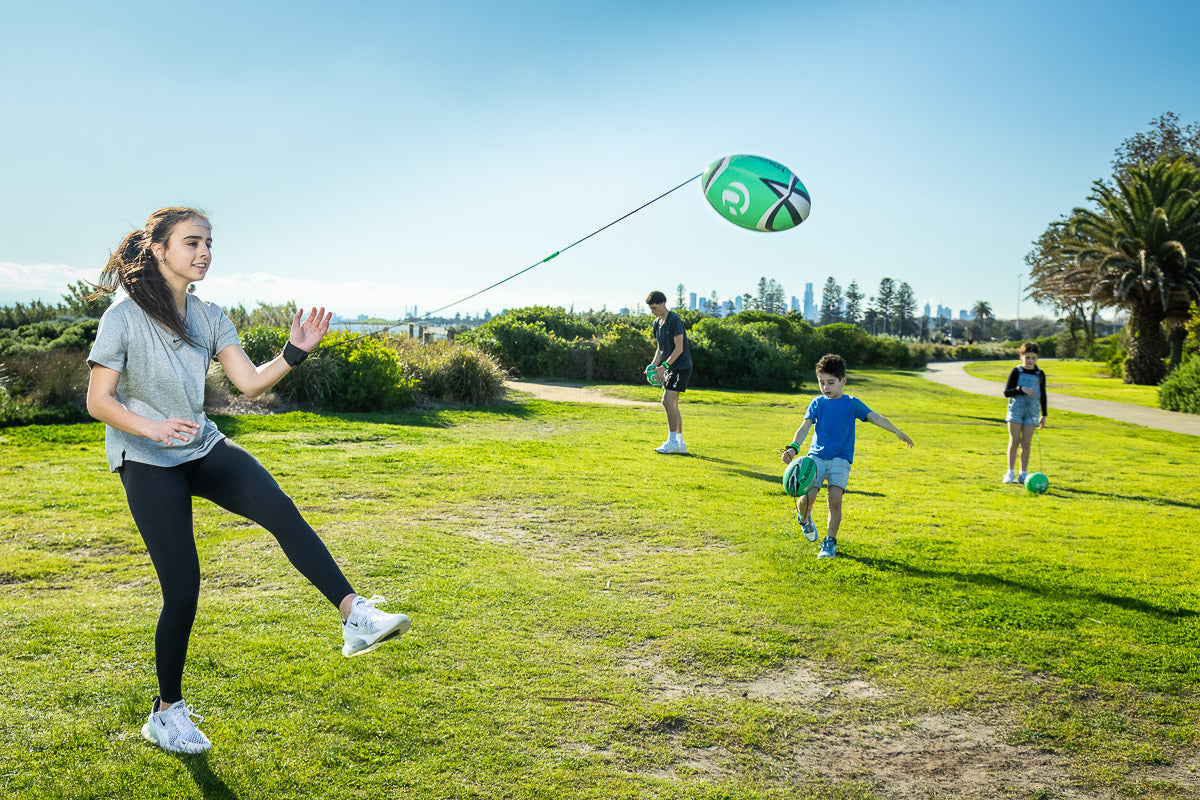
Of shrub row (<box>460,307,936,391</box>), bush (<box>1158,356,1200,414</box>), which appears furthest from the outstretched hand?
bush (<box>1158,356,1200,414</box>)

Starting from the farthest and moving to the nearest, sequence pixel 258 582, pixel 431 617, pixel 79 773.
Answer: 1. pixel 258 582
2. pixel 431 617
3. pixel 79 773

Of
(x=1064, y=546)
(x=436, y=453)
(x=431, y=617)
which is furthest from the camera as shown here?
(x=436, y=453)

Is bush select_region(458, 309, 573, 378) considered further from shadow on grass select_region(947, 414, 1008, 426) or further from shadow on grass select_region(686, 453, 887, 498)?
shadow on grass select_region(686, 453, 887, 498)

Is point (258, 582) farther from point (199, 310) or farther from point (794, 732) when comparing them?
point (794, 732)

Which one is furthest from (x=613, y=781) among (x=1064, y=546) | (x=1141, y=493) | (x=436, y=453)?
(x=1141, y=493)

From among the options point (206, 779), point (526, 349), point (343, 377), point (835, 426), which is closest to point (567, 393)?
point (526, 349)

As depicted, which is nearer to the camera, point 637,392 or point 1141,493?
point 1141,493

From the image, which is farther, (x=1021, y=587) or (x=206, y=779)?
(x=1021, y=587)

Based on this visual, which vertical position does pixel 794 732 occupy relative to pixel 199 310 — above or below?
below

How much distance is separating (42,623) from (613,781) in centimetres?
317

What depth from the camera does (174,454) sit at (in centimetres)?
290

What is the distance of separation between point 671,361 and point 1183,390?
53.5ft

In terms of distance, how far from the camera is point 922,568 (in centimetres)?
573

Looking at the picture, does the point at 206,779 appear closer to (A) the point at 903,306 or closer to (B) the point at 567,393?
(B) the point at 567,393
